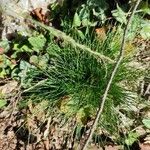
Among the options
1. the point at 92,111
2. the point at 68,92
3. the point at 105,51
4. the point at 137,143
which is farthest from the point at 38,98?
the point at 137,143

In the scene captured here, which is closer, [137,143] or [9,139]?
[137,143]

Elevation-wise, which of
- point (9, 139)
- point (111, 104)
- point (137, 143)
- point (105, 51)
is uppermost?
point (105, 51)

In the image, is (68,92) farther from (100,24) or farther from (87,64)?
(100,24)

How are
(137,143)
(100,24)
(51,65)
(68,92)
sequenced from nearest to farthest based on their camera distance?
(137,143)
(68,92)
(51,65)
(100,24)

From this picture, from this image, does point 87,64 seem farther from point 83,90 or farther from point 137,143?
point 137,143

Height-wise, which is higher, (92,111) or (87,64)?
(87,64)

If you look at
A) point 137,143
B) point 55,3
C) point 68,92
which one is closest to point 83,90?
point 68,92

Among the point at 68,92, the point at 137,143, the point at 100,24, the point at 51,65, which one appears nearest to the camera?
the point at 137,143

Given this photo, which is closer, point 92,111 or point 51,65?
point 92,111

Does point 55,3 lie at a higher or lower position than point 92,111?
higher
